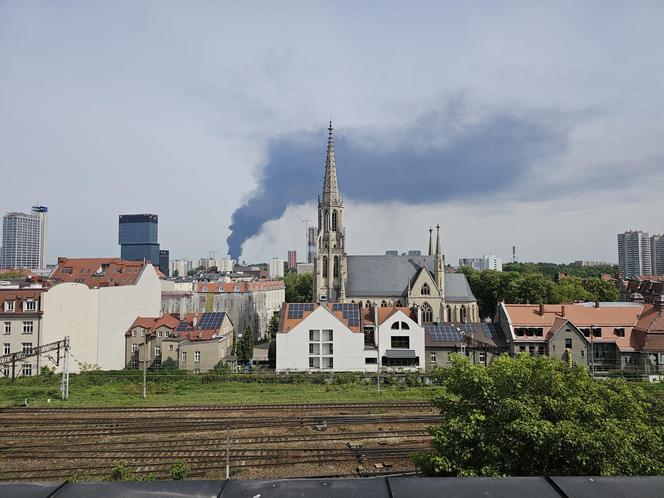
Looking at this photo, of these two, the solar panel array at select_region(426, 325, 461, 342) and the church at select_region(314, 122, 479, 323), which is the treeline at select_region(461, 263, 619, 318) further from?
the solar panel array at select_region(426, 325, 461, 342)

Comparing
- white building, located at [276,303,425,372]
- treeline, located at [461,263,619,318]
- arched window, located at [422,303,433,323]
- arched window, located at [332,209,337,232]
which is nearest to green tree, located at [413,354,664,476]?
white building, located at [276,303,425,372]

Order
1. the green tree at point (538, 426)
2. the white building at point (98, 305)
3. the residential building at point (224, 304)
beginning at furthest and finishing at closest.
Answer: the residential building at point (224, 304), the white building at point (98, 305), the green tree at point (538, 426)

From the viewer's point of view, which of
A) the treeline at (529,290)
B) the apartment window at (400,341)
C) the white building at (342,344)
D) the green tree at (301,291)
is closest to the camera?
the white building at (342,344)

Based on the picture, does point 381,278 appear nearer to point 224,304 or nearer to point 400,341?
point 400,341

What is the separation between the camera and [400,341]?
167 ft

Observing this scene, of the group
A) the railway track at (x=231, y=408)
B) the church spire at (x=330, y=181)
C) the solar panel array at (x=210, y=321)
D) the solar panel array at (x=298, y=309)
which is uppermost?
the church spire at (x=330, y=181)

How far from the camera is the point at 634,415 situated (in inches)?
520

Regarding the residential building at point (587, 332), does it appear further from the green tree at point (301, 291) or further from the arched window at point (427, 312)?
the green tree at point (301, 291)

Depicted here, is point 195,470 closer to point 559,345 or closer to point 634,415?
point 634,415

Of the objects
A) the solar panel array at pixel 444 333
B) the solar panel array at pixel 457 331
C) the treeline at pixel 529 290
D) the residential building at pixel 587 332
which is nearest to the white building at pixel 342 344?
the solar panel array at pixel 444 333

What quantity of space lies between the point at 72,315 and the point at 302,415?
3344cm

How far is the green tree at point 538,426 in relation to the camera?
11.2 metres

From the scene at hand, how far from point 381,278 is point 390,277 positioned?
59.4 inches

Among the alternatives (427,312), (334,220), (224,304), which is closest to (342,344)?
(427,312)
